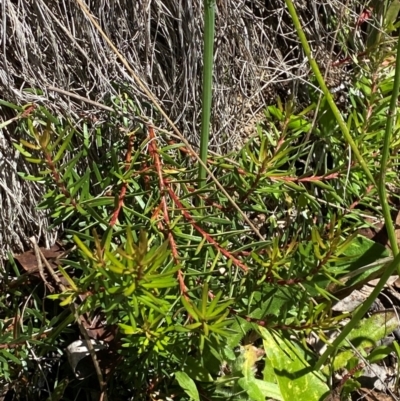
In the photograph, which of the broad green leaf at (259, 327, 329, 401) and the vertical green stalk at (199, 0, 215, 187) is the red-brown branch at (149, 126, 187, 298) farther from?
the broad green leaf at (259, 327, 329, 401)

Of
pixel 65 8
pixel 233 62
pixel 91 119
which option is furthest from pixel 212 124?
pixel 65 8

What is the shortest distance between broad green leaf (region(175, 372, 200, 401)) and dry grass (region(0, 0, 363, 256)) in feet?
1.50

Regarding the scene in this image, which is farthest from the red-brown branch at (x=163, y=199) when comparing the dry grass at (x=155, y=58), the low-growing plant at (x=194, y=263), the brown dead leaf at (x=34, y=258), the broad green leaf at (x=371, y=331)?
the broad green leaf at (x=371, y=331)

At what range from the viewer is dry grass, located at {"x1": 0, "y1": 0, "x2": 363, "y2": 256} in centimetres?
127

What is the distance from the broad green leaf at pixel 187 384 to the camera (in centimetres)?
117

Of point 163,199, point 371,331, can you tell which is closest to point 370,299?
point 163,199

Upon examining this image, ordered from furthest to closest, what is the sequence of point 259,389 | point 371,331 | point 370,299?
point 371,331, point 259,389, point 370,299

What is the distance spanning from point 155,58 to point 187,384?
0.67 meters

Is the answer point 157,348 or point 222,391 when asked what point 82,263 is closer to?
point 157,348

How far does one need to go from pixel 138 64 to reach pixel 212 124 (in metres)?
0.23

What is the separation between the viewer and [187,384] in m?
1.18

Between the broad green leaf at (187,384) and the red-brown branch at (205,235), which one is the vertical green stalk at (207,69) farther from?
the broad green leaf at (187,384)

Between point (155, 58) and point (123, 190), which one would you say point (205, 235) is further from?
point (155, 58)

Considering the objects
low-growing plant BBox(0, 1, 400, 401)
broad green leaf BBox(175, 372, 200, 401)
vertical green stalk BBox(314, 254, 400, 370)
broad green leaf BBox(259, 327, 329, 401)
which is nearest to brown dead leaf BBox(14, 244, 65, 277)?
low-growing plant BBox(0, 1, 400, 401)
